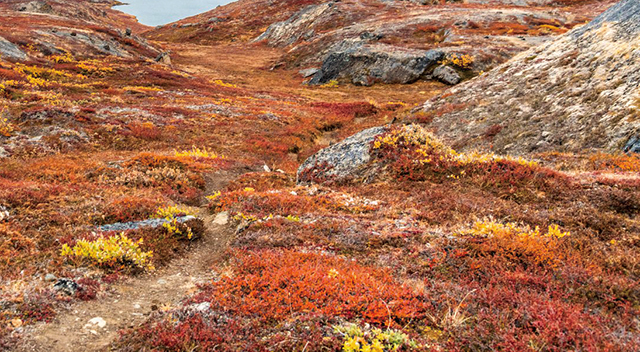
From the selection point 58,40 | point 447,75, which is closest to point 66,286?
point 447,75

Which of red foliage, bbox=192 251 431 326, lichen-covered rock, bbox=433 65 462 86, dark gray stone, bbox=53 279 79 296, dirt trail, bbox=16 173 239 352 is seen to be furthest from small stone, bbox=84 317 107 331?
lichen-covered rock, bbox=433 65 462 86

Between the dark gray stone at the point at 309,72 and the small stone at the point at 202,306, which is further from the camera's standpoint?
the dark gray stone at the point at 309,72

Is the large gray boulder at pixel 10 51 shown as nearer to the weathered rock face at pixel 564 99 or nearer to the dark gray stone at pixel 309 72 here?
the dark gray stone at pixel 309 72

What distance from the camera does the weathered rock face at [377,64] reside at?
51.0m

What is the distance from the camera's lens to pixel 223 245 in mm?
9258

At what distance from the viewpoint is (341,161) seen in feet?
49.3

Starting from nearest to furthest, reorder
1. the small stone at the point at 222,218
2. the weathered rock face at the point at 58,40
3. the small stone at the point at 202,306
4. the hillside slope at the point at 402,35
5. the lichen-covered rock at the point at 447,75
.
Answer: the small stone at the point at 202,306 < the small stone at the point at 222,218 < the weathered rock face at the point at 58,40 < the lichen-covered rock at the point at 447,75 < the hillside slope at the point at 402,35

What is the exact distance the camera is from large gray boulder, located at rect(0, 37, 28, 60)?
38656 millimetres

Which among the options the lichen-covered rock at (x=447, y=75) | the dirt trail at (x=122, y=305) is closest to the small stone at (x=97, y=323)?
the dirt trail at (x=122, y=305)

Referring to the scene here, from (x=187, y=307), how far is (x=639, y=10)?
24.8 metres

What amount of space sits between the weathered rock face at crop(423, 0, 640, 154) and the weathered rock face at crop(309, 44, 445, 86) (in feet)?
89.6

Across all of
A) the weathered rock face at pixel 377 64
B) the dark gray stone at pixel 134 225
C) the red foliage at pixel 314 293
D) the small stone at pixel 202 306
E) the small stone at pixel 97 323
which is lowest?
the red foliage at pixel 314 293

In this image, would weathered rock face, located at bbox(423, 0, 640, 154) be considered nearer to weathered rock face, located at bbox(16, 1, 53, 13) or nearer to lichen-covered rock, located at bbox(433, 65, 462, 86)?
lichen-covered rock, located at bbox(433, 65, 462, 86)

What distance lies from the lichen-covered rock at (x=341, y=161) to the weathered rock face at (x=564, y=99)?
7.00 m
